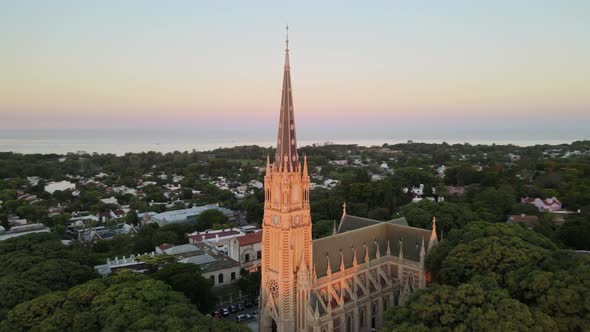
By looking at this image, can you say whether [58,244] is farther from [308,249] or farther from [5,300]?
[308,249]

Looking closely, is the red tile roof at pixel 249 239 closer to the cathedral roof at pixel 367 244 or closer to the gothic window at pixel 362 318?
the cathedral roof at pixel 367 244

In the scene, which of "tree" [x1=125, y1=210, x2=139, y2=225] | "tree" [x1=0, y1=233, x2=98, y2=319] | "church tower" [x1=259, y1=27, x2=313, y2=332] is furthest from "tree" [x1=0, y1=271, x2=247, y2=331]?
"tree" [x1=125, y1=210, x2=139, y2=225]

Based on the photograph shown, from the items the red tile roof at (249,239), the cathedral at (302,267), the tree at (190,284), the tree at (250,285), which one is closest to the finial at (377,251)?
the cathedral at (302,267)

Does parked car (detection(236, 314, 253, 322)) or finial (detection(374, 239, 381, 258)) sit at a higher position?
finial (detection(374, 239, 381, 258))

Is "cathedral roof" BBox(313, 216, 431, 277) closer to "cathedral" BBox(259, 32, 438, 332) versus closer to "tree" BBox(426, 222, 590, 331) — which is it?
"cathedral" BBox(259, 32, 438, 332)

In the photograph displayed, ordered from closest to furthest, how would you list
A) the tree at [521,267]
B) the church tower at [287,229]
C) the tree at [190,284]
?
1. the tree at [521,267]
2. the church tower at [287,229]
3. the tree at [190,284]

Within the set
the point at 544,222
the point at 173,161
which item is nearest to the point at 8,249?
the point at 544,222

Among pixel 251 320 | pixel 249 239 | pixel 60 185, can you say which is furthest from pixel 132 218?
pixel 60 185
